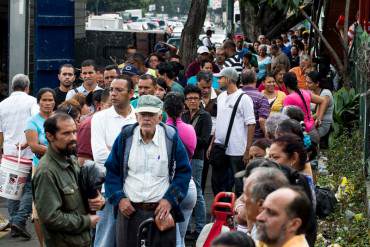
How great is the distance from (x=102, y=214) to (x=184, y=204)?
Result: 31.3 inches

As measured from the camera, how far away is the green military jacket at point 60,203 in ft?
25.7

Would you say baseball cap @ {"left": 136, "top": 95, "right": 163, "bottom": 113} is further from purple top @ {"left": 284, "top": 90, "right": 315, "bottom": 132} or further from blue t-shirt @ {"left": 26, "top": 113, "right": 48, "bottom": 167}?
purple top @ {"left": 284, "top": 90, "right": 315, "bottom": 132}

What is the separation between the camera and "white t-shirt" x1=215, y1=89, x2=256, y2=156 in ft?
41.6

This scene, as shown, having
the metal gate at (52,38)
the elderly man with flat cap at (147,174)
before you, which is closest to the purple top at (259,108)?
the elderly man with flat cap at (147,174)

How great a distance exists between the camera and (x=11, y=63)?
17.2 metres

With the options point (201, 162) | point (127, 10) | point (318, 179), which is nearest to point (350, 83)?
point (318, 179)

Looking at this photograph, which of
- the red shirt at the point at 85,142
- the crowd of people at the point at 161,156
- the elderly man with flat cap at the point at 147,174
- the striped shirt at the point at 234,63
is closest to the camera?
the crowd of people at the point at 161,156

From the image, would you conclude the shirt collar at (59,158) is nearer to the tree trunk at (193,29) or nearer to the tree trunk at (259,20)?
the tree trunk at (193,29)

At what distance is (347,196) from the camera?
12633mm

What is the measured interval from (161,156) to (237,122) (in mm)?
3801

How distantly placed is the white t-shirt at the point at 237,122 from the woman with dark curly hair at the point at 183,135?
5.32ft

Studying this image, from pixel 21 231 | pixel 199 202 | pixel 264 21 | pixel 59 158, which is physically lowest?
pixel 21 231

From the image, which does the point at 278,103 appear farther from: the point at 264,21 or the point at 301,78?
the point at 264,21

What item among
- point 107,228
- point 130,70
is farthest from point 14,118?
point 107,228
